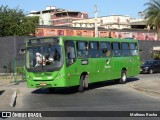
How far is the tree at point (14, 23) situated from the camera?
60.8 m

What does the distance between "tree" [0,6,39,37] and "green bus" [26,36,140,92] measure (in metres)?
38.1

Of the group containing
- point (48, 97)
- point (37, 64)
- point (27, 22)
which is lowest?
point (48, 97)

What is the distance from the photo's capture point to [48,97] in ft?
63.7

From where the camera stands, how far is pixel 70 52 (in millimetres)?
20641

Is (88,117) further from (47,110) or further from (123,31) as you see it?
(123,31)

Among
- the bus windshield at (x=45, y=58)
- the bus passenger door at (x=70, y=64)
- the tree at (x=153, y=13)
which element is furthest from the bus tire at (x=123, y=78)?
the tree at (x=153, y=13)

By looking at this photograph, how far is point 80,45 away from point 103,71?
122 inches

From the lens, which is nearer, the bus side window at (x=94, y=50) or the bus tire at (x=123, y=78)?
the bus side window at (x=94, y=50)

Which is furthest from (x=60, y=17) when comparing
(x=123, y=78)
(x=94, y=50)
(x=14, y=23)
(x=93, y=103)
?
(x=93, y=103)

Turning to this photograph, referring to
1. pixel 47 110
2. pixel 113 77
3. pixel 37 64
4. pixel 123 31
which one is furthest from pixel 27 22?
pixel 47 110

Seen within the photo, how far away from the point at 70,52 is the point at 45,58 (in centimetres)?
135

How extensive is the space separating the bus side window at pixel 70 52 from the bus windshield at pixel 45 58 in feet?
1.55

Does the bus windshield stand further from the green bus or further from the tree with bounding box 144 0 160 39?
the tree with bounding box 144 0 160 39

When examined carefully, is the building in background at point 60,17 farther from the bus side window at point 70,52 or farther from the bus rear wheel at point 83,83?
the bus side window at point 70,52
